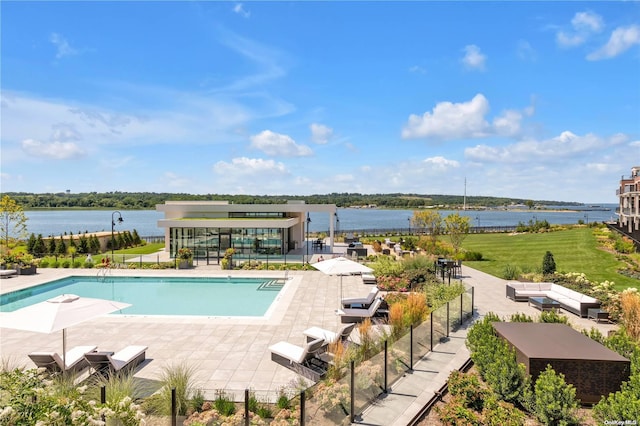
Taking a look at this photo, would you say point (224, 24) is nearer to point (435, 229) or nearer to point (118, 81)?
point (118, 81)

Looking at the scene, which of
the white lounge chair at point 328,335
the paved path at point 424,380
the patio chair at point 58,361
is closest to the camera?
the paved path at point 424,380

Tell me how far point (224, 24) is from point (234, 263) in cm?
1369

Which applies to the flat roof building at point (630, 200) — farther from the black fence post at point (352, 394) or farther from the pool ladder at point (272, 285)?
the black fence post at point (352, 394)

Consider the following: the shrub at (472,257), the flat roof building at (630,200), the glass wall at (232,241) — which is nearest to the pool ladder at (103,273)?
the glass wall at (232,241)

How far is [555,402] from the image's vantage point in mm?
5688

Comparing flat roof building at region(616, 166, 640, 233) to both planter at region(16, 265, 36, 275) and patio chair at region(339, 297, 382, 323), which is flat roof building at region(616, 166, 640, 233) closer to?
patio chair at region(339, 297, 382, 323)

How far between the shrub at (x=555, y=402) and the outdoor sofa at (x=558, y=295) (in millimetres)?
8436

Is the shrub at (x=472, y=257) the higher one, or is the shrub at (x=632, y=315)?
the shrub at (x=632, y=315)

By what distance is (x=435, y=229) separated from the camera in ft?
92.2

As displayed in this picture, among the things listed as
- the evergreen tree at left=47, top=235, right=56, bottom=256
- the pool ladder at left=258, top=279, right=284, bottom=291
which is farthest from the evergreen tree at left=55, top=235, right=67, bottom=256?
the pool ladder at left=258, top=279, right=284, bottom=291

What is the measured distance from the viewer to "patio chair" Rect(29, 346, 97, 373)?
25.5 feet

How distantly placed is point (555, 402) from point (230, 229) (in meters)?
23.7

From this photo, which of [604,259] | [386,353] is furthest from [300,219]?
[386,353]

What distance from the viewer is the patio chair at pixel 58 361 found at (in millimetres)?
7770
